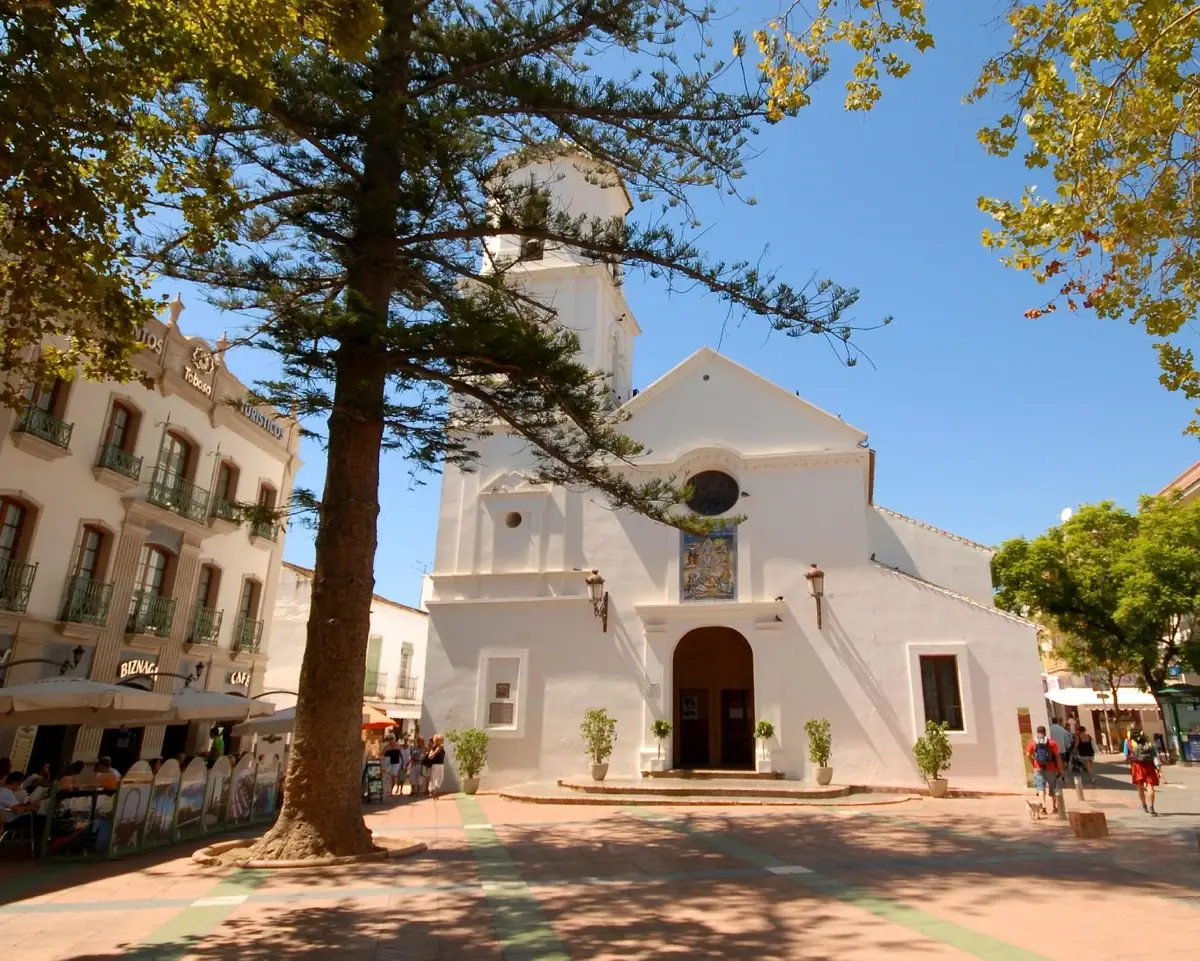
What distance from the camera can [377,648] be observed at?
36.1 m

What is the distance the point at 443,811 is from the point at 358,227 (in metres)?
10.1

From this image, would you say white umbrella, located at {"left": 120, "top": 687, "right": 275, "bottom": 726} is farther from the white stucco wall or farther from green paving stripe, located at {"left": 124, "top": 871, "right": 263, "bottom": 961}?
the white stucco wall

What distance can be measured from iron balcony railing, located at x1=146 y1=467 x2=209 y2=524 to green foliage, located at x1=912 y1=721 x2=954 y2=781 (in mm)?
16630

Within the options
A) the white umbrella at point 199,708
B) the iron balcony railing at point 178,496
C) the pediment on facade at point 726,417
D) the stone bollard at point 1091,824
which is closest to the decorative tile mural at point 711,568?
the pediment on facade at point 726,417

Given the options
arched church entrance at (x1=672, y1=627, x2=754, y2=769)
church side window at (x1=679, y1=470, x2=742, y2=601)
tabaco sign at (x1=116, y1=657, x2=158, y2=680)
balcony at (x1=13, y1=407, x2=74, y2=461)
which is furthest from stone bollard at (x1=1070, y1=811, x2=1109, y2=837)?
balcony at (x1=13, y1=407, x2=74, y2=461)

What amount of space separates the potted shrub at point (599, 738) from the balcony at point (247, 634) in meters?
9.52

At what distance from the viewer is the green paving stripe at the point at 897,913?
212 inches

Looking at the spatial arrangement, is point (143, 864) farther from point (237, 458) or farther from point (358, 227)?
point (237, 458)

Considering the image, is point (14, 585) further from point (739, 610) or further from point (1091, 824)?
point (1091, 824)

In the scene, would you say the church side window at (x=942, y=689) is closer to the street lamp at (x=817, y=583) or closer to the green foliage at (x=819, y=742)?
the green foliage at (x=819, y=742)

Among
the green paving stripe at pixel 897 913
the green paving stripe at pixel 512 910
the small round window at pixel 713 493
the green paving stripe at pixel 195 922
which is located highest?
the small round window at pixel 713 493

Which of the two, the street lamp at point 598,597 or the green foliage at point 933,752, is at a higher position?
the street lamp at point 598,597

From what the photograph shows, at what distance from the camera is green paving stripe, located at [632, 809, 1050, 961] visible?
538 centimetres

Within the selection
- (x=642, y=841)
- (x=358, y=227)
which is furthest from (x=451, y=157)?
(x=642, y=841)
